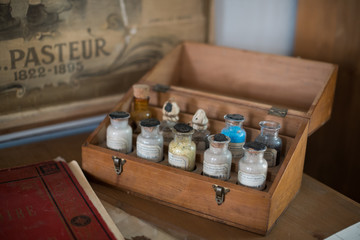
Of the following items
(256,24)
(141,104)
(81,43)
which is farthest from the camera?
(256,24)

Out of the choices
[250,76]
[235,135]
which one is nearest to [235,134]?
[235,135]

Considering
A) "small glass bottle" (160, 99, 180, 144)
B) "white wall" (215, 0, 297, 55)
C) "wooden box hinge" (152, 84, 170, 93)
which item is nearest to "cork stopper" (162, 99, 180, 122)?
"small glass bottle" (160, 99, 180, 144)

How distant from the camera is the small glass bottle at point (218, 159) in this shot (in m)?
1.11

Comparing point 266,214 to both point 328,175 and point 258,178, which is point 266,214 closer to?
point 258,178

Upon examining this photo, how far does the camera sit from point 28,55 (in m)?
1.46

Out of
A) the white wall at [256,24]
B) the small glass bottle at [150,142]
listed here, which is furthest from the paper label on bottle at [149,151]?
the white wall at [256,24]

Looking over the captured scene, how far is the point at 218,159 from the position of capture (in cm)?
112

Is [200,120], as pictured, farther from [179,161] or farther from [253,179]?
[253,179]

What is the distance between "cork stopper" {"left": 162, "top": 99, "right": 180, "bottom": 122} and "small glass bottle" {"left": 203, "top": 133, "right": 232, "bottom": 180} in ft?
0.83

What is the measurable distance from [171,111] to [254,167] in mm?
367

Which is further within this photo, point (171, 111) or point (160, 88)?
point (160, 88)

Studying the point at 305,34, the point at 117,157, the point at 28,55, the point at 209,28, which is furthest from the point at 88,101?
the point at 305,34

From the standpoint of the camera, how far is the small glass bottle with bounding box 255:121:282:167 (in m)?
1.19

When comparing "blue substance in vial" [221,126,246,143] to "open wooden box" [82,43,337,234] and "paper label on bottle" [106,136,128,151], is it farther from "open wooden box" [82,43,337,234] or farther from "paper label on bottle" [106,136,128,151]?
"paper label on bottle" [106,136,128,151]
